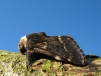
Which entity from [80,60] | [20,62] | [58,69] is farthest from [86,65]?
[20,62]

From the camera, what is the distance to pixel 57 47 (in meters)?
9.24

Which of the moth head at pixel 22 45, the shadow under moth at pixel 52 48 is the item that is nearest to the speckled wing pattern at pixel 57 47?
the shadow under moth at pixel 52 48

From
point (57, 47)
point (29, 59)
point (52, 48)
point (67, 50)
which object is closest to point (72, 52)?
point (67, 50)

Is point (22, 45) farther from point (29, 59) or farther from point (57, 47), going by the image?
point (57, 47)

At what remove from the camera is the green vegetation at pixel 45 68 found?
8.59 m

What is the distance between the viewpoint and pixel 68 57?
8.93 metres

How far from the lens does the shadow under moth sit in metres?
8.96

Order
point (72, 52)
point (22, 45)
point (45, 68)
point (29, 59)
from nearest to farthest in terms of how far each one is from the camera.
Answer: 1. point (45, 68)
2. point (72, 52)
3. point (29, 59)
4. point (22, 45)

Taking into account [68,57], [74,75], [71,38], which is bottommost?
Answer: [74,75]

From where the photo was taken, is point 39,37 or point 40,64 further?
point 39,37

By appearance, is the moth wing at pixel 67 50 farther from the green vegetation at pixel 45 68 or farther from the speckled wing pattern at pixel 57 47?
the green vegetation at pixel 45 68

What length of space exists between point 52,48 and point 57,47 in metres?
0.18

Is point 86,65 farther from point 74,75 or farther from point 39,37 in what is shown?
point 39,37

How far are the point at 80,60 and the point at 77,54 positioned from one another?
0.83 feet
